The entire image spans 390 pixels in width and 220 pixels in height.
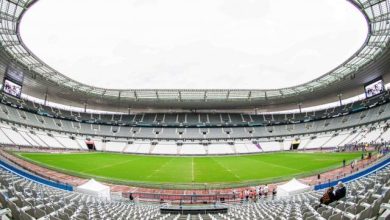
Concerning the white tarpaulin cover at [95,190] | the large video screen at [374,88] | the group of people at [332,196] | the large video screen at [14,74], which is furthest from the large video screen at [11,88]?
the large video screen at [374,88]

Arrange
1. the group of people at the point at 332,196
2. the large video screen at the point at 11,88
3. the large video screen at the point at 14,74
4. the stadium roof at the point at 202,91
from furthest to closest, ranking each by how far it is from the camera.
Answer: the large video screen at the point at 11,88, the large video screen at the point at 14,74, the stadium roof at the point at 202,91, the group of people at the point at 332,196

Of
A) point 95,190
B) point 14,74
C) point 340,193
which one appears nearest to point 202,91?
point 14,74

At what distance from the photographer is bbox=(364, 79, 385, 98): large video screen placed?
51.3 metres

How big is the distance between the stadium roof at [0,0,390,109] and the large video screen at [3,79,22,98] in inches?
82.5

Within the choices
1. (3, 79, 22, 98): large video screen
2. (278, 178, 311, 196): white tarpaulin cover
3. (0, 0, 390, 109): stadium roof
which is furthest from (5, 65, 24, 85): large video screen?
(278, 178, 311, 196): white tarpaulin cover

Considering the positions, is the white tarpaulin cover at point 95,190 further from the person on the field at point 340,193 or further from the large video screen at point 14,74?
the large video screen at point 14,74

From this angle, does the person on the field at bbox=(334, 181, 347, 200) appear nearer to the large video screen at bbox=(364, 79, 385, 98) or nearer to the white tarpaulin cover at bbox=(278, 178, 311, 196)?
the white tarpaulin cover at bbox=(278, 178, 311, 196)

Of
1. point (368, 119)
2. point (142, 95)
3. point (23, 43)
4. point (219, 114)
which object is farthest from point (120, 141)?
point (368, 119)

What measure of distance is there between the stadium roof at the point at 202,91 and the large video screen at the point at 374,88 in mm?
1824

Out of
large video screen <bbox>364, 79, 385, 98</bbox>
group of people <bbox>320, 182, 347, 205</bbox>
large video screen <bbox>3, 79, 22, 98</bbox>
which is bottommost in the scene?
group of people <bbox>320, 182, 347, 205</bbox>

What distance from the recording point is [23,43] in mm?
34688

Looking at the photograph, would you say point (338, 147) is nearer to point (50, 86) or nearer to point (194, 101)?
point (194, 101)

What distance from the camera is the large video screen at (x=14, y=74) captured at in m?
43.9

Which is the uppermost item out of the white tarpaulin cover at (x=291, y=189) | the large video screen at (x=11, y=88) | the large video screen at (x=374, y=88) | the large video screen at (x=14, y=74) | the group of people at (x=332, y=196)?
the large video screen at (x=14, y=74)
